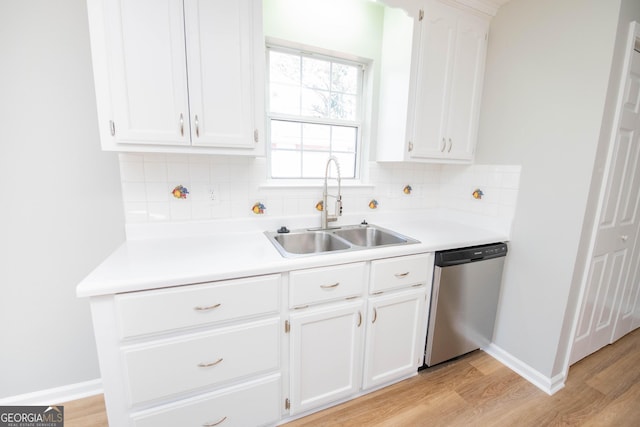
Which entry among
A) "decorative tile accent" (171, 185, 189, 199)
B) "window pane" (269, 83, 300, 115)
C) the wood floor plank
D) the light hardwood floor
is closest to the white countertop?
"decorative tile accent" (171, 185, 189, 199)

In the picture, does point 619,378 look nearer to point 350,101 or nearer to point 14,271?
point 350,101

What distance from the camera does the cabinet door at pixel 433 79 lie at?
1.73 metres

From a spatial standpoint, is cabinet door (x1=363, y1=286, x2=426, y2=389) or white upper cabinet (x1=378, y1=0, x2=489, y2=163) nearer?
cabinet door (x1=363, y1=286, x2=426, y2=389)

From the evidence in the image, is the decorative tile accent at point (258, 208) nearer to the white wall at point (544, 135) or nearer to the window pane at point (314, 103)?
the window pane at point (314, 103)

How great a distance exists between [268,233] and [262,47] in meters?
1.03

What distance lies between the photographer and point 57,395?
4.98 feet

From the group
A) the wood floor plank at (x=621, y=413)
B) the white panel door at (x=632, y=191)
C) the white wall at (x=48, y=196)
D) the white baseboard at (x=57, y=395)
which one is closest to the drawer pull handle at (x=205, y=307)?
the white wall at (x=48, y=196)

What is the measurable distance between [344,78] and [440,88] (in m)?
0.68

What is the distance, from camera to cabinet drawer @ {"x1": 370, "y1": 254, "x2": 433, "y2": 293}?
146 cm

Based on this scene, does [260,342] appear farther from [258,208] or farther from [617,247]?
[617,247]

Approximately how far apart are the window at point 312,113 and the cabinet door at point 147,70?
68 cm

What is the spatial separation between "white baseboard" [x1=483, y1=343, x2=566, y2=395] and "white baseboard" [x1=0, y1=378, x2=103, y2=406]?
8.52 ft

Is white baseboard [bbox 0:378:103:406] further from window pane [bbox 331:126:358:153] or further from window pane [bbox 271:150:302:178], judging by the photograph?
window pane [bbox 331:126:358:153]

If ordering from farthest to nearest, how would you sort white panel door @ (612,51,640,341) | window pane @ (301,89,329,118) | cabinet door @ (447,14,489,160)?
window pane @ (301,89,329,118) < cabinet door @ (447,14,489,160) < white panel door @ (612,51,640,341)
